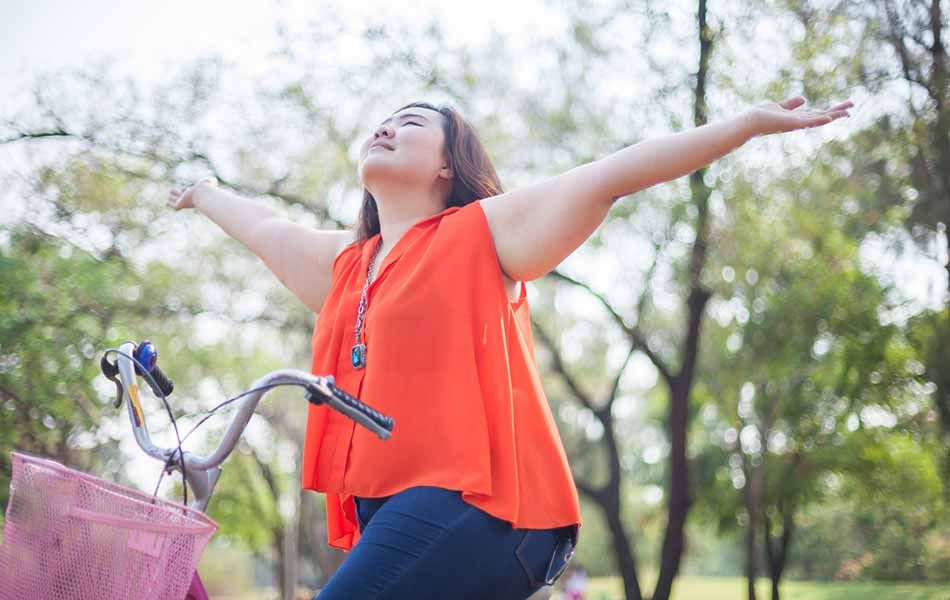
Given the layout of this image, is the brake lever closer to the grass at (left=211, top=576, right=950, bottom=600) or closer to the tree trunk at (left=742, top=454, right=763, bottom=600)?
the grass at (left=211, top=576, right=950, bottom=600)

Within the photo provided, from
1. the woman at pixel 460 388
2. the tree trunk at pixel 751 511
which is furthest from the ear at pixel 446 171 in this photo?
the tree trunk at pixel 751 511

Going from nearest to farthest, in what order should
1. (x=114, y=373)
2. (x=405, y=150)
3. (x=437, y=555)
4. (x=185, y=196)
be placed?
(x=437, y=555), (x=114, y=373), (x=405, y=150), (x=185, y=196)

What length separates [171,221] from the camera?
42.9 ft

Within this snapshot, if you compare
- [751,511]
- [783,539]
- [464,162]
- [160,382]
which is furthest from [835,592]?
[160,382]

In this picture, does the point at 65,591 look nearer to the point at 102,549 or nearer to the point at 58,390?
the point at 102,549

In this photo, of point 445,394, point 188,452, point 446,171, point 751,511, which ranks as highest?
point 446,171

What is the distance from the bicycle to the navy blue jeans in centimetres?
30

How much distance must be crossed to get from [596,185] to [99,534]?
1182 millimetres

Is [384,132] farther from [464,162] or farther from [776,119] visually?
[776,119]

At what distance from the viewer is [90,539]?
1.68m

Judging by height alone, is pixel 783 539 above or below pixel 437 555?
below

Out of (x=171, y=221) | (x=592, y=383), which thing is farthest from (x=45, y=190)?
(x=592, y=383)

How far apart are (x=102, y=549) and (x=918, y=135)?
9.41 meters

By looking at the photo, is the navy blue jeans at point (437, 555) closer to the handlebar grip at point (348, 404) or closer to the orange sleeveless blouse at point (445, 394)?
the orange sleeveless blouse at point (445, 394)
